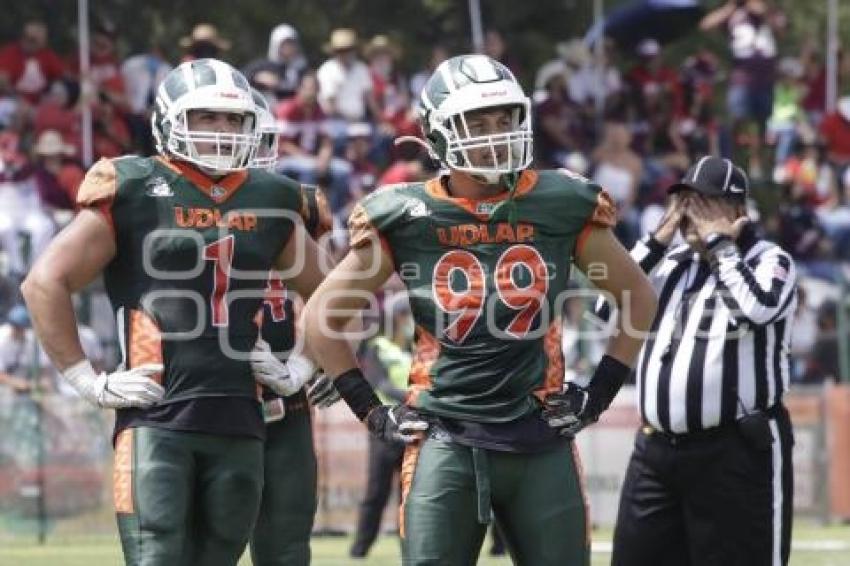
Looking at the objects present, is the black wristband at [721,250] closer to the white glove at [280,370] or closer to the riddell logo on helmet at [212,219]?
the white glove at [280,370]

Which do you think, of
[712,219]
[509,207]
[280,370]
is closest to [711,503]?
[712,219]

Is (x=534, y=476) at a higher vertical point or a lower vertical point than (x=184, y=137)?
lower

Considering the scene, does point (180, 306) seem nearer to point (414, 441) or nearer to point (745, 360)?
point (414, 441)

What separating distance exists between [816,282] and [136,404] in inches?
444

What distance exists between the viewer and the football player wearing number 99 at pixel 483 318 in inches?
232

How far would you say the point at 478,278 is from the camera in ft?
19.6

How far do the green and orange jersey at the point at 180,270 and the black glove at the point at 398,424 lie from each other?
57 cm

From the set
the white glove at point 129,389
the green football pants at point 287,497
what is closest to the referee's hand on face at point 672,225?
the green football pants at point 287,497

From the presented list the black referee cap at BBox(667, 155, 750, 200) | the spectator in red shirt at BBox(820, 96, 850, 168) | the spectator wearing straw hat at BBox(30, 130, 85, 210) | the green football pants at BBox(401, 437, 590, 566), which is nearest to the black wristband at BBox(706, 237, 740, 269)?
the black referee cap at BBox(667, 155, 750, 200)

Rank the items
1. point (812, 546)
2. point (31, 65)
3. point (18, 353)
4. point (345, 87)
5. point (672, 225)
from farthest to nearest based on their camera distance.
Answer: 1. point (345, 87)
2. point (31, 65)
3. point (18, 353)
4. point (812, 546)
5. point (672, 225)

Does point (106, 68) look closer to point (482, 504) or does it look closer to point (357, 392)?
point (357, 392)

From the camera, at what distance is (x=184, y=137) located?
640cm

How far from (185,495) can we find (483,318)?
3.44 ft

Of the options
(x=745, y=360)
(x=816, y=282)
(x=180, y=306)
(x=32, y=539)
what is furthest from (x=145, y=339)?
(x=816, y=282)
